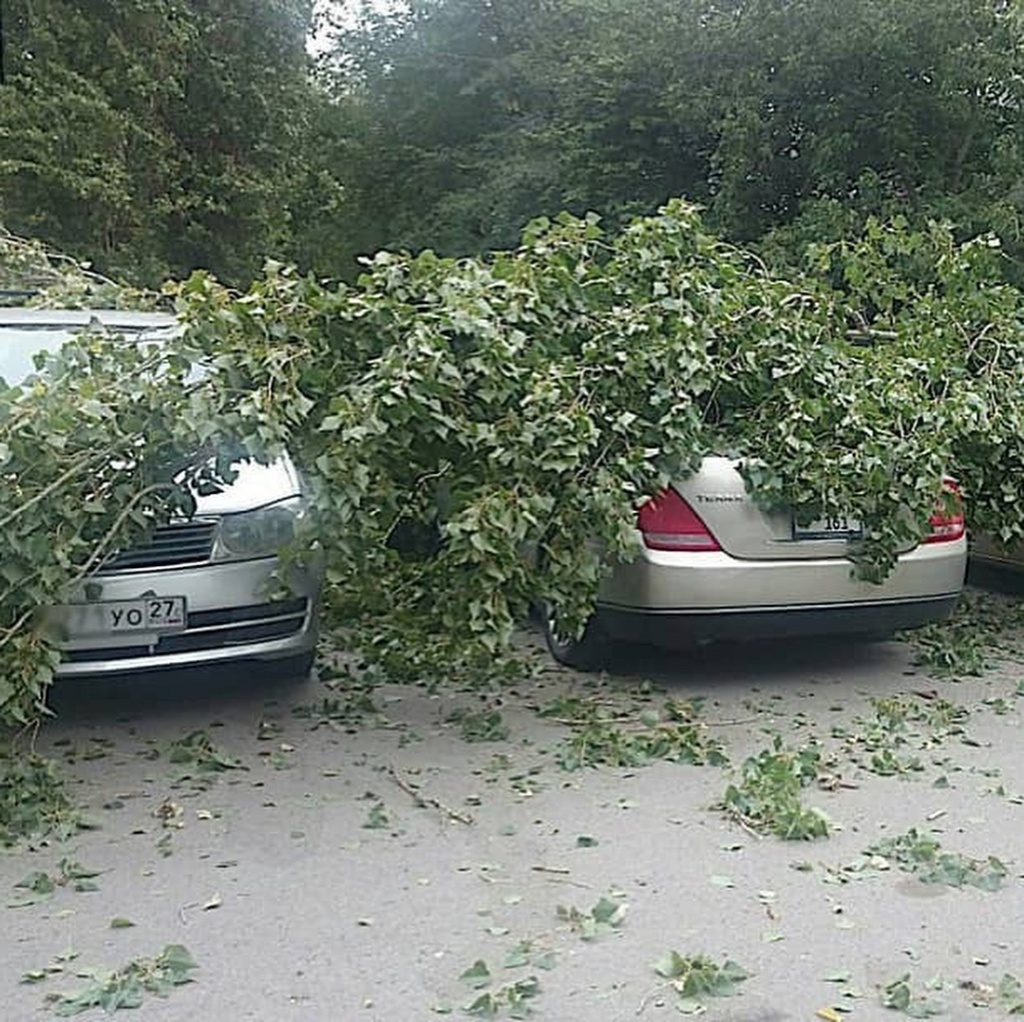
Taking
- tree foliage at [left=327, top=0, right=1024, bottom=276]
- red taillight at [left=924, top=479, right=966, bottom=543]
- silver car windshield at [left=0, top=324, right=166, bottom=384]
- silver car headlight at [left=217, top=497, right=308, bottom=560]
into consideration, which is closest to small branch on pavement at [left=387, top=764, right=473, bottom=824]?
silver car headlight at [left=217, top=497, right=308, bottom=560]

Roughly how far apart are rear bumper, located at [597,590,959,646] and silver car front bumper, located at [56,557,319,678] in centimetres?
135

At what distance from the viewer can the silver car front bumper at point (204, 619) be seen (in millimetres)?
4695

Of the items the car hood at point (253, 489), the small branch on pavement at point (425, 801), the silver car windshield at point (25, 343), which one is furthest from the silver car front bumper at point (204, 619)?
the silver car windshield at point (25, 343)

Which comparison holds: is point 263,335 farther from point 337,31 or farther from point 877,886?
point 337,31

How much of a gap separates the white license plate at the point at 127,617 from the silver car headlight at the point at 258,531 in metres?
0.27

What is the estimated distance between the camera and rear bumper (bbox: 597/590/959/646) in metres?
5.46

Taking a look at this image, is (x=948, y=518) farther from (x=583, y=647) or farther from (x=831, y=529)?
(x=583, y=647)

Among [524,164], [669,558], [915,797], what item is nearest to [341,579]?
[669,558]

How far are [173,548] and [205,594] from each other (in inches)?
8.0

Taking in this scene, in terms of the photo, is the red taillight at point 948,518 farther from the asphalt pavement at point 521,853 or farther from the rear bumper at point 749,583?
the asphalt pavement at point 521,853

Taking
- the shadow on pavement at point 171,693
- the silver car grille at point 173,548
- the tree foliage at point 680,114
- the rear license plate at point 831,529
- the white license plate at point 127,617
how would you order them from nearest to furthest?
1. the white license plate at point 127,617
2. the silver car grille at point 173,548
3. the shadow on pavement at point 171,693
4. the rear license plate at point 831,529
5. the tree foliage at point 680,114

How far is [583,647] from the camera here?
5957 mm

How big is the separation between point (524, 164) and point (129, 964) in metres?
17.4

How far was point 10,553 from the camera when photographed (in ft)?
13.9
